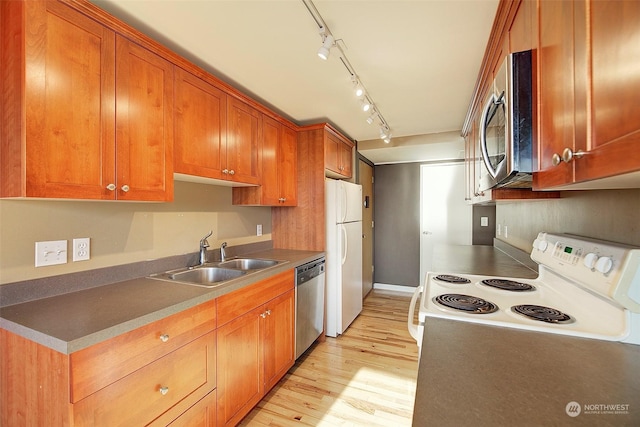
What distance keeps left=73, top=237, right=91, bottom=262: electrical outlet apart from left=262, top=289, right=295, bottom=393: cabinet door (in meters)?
1.08

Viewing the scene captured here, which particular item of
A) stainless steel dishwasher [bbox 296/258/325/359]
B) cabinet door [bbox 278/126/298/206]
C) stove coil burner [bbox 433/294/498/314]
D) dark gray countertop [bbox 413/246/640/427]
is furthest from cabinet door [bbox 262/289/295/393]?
dark gray countertop [bbox 413/246/640/427]

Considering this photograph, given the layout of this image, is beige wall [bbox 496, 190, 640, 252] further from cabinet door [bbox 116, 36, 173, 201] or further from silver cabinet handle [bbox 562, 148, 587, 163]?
cabinet door [bbox 116, 36, 173, 201]

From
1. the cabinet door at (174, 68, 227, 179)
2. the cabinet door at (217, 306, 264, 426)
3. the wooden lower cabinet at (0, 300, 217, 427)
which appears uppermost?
the cabinet door at (174, 68, 227, 179)

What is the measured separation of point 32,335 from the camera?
3.27ft

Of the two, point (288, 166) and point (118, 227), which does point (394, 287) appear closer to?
point (288, 166)

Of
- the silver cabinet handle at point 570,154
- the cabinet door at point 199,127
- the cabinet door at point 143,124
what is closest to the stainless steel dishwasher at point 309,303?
the cabinet door at point 199,127

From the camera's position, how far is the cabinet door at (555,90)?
68 centimetres

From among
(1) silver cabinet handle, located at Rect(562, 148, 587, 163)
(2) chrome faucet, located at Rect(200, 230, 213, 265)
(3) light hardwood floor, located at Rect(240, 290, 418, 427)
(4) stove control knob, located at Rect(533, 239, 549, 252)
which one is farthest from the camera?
(2) chrome faucet, located at Rect(200, 230, 213, 265)

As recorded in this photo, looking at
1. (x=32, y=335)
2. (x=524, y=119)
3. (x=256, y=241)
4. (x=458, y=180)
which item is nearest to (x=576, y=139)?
(x=524, y=119)

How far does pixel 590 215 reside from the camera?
47.9 inches

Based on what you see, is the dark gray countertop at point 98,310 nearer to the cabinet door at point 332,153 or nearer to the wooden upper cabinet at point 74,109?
the wooden upper cabinet at point 74,109

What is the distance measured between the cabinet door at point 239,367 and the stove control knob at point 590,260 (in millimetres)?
1657

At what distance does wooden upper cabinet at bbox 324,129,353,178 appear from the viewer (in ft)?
9.73

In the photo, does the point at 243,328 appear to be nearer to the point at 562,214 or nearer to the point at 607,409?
the point at 607,409
